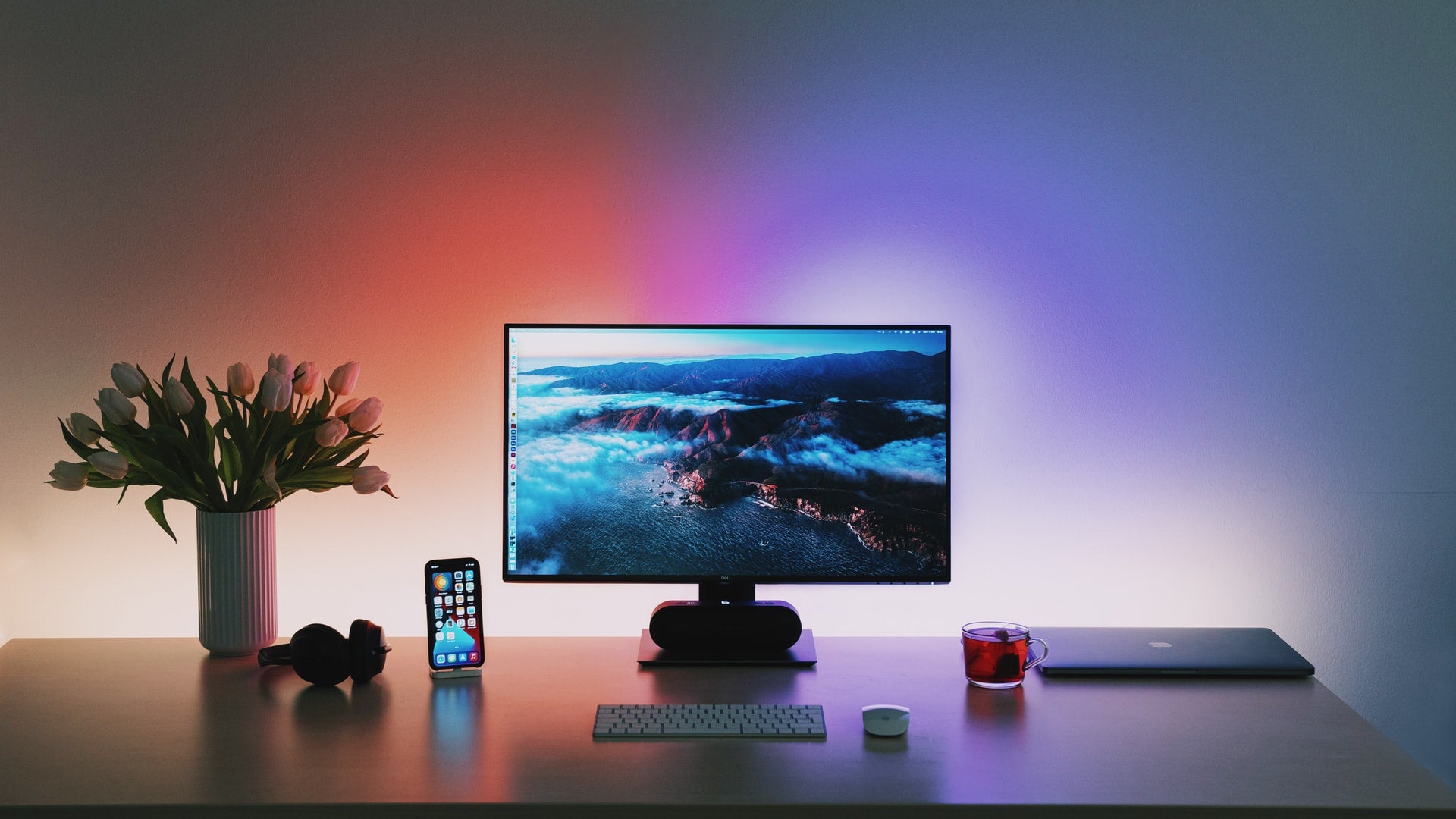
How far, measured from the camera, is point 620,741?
1.37 metres

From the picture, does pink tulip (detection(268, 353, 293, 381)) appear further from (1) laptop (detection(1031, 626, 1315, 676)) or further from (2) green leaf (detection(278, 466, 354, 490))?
(1) laptop (detection(1031, 626, 1315, 676))

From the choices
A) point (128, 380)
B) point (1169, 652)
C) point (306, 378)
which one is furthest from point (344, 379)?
point (1169, 652)

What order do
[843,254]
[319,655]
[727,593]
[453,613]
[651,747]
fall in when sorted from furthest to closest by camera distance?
1. [843,254]
2. [727,593]
3. [453,613]
4. [319,655]
5. [651,747]

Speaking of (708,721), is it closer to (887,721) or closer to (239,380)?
(887,721)

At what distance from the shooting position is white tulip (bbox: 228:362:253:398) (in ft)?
5.85

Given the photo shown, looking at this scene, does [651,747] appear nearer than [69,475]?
Yes

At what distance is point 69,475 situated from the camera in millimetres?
1697

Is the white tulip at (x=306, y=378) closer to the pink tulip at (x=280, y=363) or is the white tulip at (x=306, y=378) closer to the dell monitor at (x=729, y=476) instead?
the pink tulip at (x=280, y=363)

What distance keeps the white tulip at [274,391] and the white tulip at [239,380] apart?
8 cm

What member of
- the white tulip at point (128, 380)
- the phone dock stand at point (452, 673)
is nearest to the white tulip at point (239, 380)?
the white tulip at point (128, 380)

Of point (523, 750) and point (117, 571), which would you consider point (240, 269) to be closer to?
point (117, 571)

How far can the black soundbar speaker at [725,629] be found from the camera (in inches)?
68.6

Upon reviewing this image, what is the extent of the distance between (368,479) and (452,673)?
0.35m

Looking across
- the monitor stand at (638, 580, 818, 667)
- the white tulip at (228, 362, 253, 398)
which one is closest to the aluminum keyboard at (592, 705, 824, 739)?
the monitor stand at (638, 580, 818, 667)
